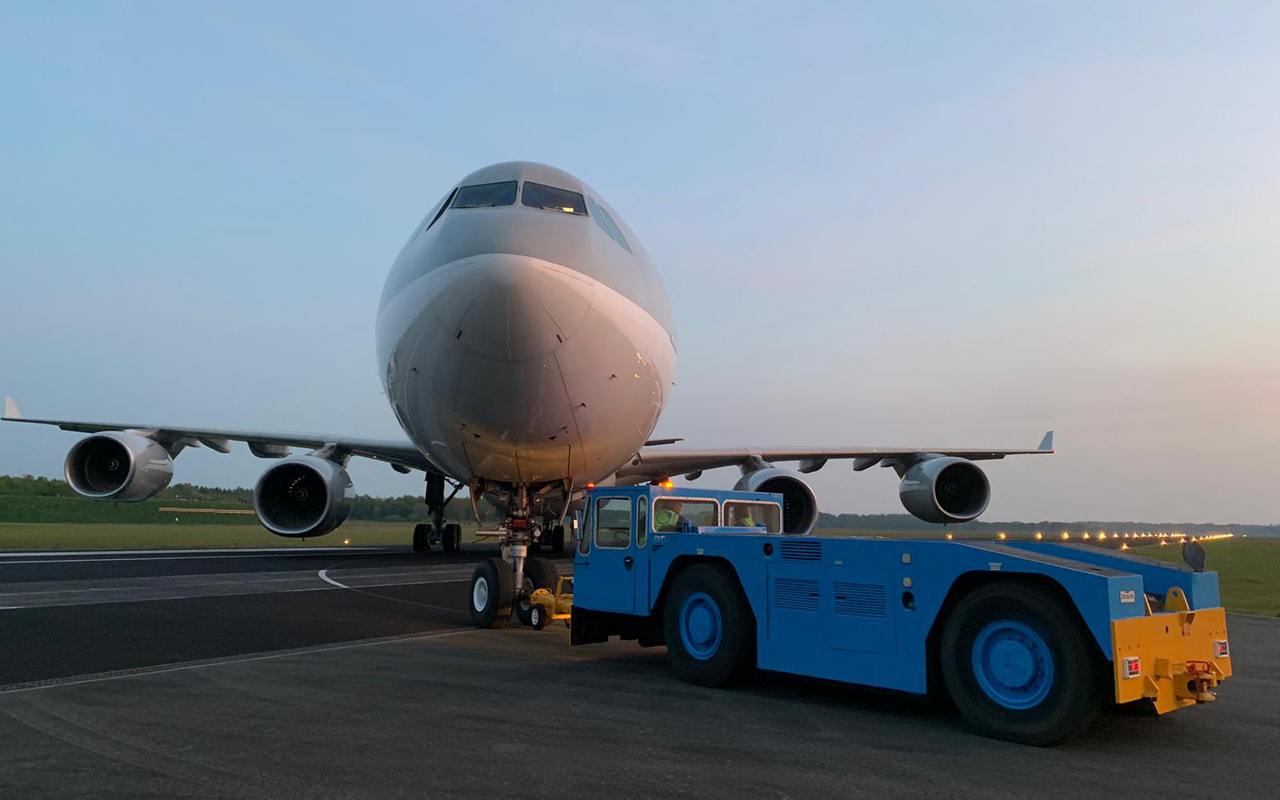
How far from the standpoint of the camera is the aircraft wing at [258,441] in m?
17.1

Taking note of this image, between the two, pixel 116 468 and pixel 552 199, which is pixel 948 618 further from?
pixel 116 468

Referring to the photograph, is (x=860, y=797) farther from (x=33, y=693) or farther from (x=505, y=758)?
(x=33, y=693)

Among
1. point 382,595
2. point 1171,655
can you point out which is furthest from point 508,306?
point 382,595

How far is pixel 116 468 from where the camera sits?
17.0 metres

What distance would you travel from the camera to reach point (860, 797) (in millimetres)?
3621

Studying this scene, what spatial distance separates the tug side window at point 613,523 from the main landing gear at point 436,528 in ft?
42.3

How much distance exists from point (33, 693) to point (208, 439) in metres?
15.7

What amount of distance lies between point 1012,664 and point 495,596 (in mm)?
5923

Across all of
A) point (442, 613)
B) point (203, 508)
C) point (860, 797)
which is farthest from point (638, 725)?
point (203, 508)

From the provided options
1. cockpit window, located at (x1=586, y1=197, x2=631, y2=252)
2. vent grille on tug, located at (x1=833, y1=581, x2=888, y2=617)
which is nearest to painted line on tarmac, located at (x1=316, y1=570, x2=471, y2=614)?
cockpit window, located at (x1=586, y1=197, x2=631, y2=252)

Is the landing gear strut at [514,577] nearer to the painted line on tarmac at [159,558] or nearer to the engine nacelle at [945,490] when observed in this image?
the engine nacelle at [945,490]

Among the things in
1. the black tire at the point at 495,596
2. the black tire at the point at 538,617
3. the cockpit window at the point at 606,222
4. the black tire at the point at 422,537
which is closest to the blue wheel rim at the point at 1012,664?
the black tire at the point at 538,617

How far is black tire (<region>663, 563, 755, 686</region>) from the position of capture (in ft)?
20.4

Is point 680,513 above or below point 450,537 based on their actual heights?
above
